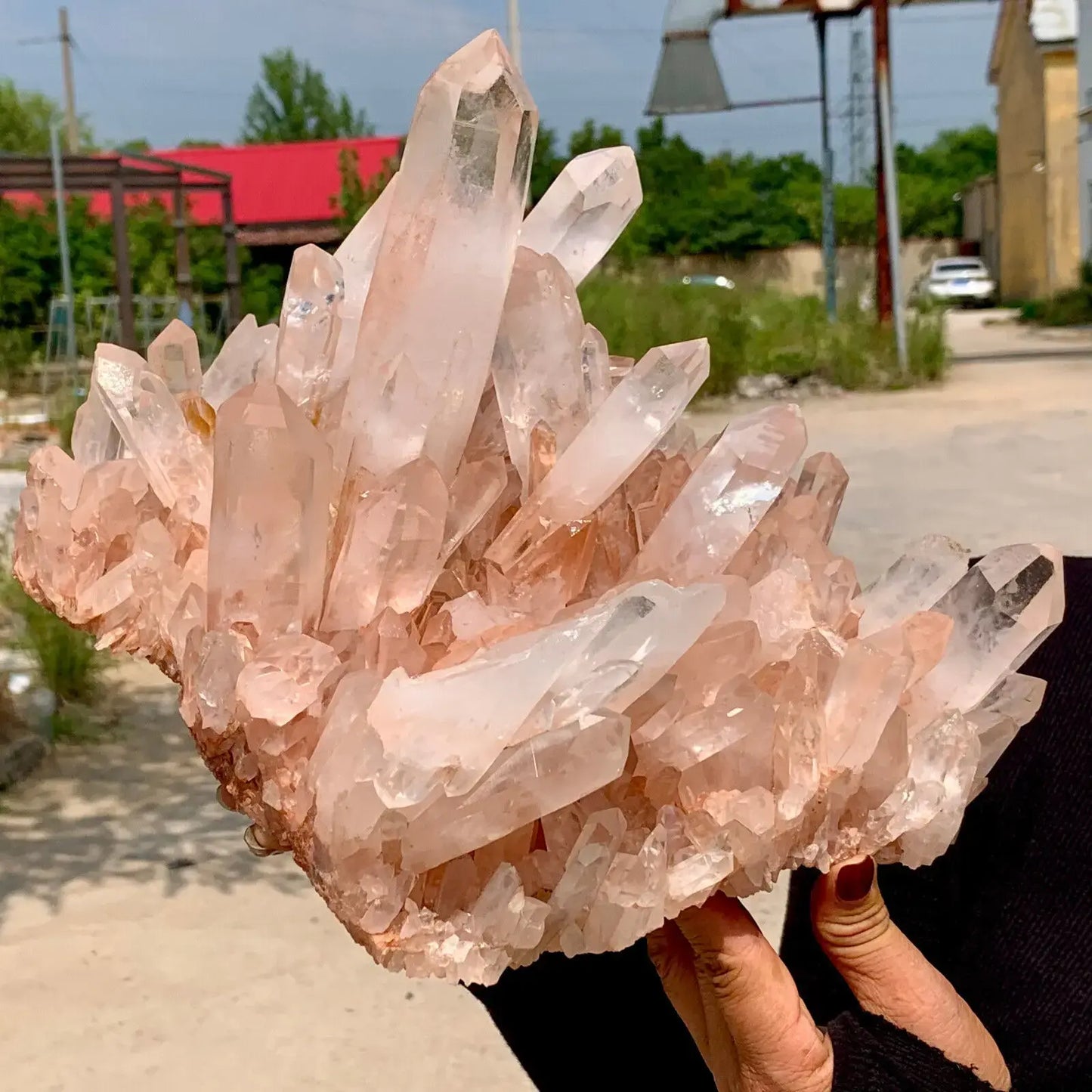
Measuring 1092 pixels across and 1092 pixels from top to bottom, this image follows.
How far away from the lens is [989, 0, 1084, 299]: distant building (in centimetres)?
2350

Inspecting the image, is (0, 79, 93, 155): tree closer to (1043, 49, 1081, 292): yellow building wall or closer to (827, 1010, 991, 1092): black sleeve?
(1043, 49, 1081, 292): yellow building wall

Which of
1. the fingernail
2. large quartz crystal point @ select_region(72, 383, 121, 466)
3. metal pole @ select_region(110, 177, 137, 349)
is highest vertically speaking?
metal pole @ select_region(110, 177, 137, 349)

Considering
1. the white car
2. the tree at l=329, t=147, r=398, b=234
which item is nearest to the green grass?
the tree at l=329, t=147, r=398, b=234

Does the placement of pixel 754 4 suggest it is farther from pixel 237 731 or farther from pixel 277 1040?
pixel 237 731

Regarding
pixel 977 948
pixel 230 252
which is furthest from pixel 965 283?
pixel 977 948

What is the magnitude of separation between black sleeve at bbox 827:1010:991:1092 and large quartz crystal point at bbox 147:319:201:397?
22.4 inches

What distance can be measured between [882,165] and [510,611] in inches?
458

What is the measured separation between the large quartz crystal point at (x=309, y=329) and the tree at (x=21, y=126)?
111 feet

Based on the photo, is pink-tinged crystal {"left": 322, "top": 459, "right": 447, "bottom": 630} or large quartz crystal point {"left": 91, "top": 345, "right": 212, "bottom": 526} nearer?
pink-tinged crystal {"left": 322, "top": 459, "right": 447, "bottom": 630}

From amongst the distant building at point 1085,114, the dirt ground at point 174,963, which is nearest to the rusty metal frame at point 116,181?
the dirt ground at point 174,963

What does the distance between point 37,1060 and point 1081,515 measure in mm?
4718

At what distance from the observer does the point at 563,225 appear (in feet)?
2.35

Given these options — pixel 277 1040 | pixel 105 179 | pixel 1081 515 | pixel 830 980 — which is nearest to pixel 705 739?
pixel 830 980

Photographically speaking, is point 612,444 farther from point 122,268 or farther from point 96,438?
point 122,268
